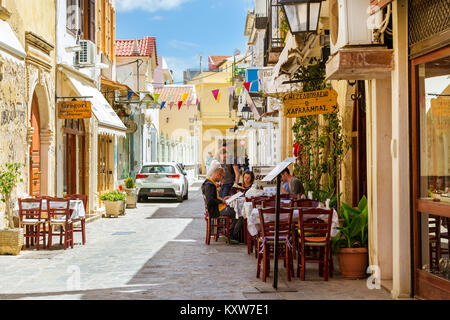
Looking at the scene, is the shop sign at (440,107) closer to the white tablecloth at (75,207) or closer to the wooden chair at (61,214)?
the wooden chair at (61,214)

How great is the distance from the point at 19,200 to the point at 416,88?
23.8 ft

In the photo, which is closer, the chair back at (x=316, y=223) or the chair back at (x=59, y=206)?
the chair back at (x=316, y=223)

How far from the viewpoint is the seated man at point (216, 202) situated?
1202 centimetres

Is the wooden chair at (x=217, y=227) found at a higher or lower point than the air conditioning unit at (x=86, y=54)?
lower

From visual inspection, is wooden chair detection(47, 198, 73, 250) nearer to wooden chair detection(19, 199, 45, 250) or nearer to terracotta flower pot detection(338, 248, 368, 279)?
wooden chair detection(19, 199, 45, 250)

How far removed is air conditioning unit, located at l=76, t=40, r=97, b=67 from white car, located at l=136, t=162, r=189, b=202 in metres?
7.79

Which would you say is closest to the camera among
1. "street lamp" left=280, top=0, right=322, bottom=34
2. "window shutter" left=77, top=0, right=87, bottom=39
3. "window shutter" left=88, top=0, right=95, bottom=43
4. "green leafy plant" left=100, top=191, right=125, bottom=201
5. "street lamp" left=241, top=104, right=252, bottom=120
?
"street lamp" left=280, top=0, right=322, bottom=34

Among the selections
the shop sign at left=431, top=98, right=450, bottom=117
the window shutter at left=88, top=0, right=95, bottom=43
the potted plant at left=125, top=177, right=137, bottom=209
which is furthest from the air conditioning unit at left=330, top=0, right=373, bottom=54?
the potted plant at left=125, top=177, right=137, bottom=209

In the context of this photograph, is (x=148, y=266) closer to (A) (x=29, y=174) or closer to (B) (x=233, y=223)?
(B) (x=233, y=223)

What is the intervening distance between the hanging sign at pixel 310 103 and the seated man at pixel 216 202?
2.54 m

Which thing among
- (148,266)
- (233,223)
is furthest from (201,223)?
(148,266)

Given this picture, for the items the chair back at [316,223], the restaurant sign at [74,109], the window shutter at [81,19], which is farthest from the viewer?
the window shutter at [81,19]

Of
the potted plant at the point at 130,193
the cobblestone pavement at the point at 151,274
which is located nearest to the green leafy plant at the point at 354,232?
the cobblestone pavement at the point at 151,274

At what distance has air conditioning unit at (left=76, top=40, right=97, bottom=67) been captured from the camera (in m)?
16.9
